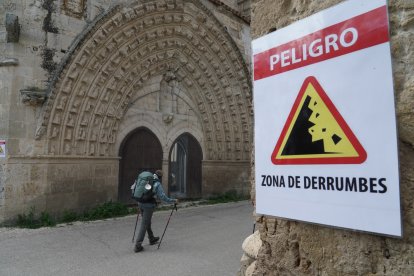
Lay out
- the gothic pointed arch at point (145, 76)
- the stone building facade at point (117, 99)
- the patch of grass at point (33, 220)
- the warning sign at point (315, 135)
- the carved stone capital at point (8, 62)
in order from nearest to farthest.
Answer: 1. the warning sign at point (315, 135)
2. the patch of grass at point (33, 220)
3. the carved stone capital at point (8, 62)
4. the stone building facade at point (117, 99)
5. the gothic pointed arch at point (145, 76)

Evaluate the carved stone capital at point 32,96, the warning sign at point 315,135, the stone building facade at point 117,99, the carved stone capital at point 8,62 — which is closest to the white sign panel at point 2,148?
the stone building facade at point 117,99

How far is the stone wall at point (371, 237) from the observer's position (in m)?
1.23

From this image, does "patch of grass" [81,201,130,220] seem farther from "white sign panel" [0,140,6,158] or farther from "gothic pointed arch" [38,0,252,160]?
"white sign panel" [0,140,6,158]

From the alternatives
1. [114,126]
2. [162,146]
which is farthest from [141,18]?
[162,146]

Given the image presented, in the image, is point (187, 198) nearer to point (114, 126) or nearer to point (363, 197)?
point (114, 126)

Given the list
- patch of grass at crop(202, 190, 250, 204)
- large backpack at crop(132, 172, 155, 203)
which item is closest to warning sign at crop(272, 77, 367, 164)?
large backpack at crop(132, 172, 155, 203)

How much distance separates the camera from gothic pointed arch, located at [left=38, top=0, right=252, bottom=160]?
8.02 meters

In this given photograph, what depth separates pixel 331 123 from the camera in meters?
1.42

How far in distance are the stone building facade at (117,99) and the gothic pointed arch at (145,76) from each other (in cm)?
3

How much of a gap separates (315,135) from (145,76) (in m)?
9.14

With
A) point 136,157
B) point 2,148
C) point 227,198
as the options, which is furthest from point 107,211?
point 227,198

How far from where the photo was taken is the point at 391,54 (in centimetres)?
129

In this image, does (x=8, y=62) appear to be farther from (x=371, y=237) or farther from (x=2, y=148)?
(x=371, y=237)

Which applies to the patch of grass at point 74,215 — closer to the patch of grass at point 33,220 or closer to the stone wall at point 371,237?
the patch of grass at point 33,220
